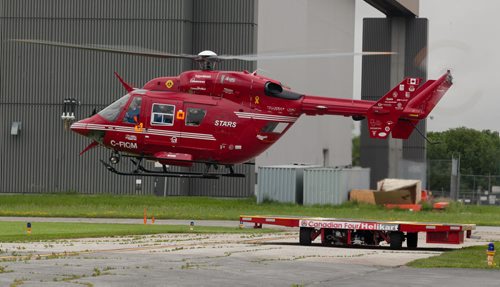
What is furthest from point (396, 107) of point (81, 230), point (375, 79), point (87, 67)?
point (375, 79)

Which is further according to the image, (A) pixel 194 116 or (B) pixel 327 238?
(B) pixel 327 238

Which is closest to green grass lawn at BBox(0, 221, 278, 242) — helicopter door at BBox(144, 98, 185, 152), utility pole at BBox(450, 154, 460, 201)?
helicopter door at BBox(144, 98, 185, 152)

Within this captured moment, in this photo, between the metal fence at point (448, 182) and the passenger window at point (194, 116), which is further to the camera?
the metal fence at point (448, 182)

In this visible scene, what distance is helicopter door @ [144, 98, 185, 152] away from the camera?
126 feet

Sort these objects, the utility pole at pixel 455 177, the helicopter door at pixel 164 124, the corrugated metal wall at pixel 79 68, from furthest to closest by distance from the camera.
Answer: the utility pole at pixel 455 177 → the corrugated metal wall at pixel 79 68 → the helicopter door at pixel 164 124

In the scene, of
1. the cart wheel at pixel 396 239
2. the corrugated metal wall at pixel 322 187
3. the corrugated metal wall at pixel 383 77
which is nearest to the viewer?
the cart wheel at pixel 396 239

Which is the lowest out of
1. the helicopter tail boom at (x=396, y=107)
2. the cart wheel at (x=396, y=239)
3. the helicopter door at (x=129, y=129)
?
the cart wheel at (x=396, y=239)

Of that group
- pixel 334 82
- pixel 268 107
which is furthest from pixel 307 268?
pixel 334 82

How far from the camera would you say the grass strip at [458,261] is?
32.7 meters

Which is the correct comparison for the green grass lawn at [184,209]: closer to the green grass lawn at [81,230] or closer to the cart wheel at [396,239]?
the green grass lawn at [81,230]

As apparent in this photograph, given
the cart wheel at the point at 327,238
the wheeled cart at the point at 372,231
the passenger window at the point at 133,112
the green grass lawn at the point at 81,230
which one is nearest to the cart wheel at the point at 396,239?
the wheeled cart at the point at 372,231

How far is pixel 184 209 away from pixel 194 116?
32890 millimetres

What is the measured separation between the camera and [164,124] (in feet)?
127

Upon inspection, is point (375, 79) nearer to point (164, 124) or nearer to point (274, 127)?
point (274, 127)
